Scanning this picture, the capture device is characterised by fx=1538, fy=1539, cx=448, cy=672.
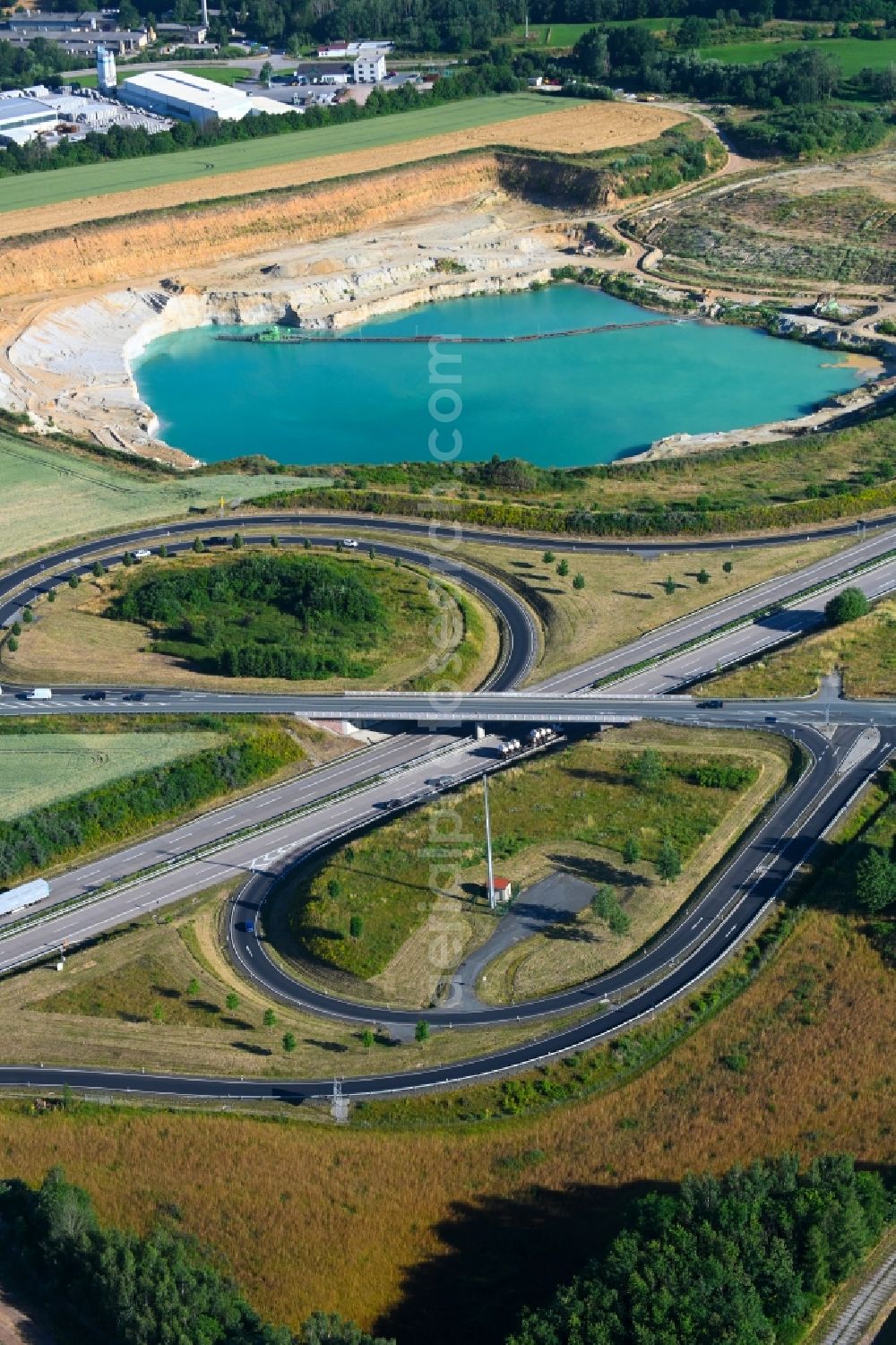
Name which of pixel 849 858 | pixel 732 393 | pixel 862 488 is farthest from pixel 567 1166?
pixel 732 393

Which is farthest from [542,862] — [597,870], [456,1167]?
[456,1167]

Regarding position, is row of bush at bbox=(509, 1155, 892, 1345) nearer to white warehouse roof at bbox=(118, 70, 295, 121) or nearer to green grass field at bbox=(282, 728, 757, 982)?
green grass field at bbox=(282, 728, 757, 982)

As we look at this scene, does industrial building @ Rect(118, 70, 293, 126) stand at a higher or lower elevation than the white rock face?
higher

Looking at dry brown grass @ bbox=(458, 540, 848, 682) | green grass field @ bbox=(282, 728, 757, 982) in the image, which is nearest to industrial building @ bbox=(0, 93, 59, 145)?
dry brown grass @ bbox=(458, 540, 848, 682)

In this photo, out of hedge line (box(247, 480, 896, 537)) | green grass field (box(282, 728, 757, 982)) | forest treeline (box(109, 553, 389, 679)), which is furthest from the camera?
hedge line (box(247, 480, 896, 537))

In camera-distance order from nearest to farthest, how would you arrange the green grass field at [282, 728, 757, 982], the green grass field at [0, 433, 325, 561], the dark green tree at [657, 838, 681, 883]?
1. the green grass field at [282, 728, 757, 982]
2. the dark green tree at [657, 838, 681, 883]
3. the green grass field at [0, 433, 325, 561]

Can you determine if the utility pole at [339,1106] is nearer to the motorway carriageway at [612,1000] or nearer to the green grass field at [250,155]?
the motorway carriageway at [612,1000]
